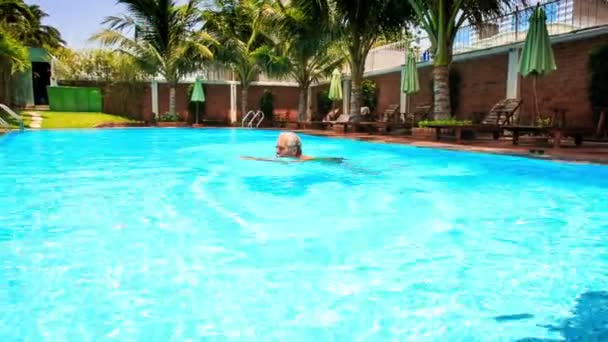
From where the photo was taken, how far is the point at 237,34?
2381 centimetres

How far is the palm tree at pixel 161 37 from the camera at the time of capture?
22469 millimetres

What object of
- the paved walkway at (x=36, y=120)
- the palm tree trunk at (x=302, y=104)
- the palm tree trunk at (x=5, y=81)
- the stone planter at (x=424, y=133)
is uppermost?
the palm tree trunk at (x=5, y=81)

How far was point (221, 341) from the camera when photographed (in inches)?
89.4

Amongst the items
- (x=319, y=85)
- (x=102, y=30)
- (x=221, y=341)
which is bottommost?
(x=221, y=341)

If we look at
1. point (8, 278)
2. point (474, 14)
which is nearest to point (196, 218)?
point (8, 278)

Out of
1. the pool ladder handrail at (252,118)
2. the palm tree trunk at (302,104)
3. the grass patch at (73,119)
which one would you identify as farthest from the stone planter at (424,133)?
the grass patch at (73,119)

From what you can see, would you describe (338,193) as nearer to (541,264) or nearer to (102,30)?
(541,264)

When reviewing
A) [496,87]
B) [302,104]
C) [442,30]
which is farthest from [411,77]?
[302,104]

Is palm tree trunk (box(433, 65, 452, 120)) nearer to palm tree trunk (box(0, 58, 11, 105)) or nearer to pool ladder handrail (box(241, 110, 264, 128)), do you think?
pool ladder handrail (box(241, 110, 264, 128))

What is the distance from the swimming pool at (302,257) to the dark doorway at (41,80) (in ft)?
92.0

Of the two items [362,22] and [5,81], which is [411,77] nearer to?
[362,22]

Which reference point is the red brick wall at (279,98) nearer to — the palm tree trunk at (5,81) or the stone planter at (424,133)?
the palm tree trunk at (5,81)

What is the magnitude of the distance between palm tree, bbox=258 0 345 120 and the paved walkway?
32.1 feet

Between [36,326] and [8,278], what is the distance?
0.83 meters
